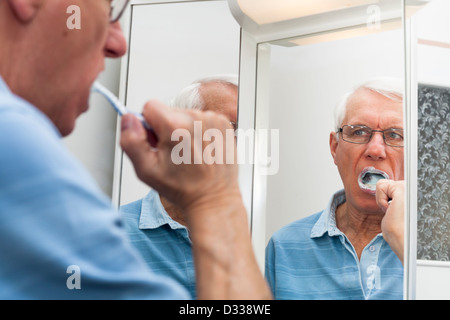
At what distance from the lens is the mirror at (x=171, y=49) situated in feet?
3.71

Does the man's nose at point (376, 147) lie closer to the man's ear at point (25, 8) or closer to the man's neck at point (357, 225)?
the man's neck at point (357, 225)

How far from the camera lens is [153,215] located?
1.06 meters

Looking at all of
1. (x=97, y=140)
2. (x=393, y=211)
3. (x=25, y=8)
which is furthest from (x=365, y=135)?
(x=25, y=8)

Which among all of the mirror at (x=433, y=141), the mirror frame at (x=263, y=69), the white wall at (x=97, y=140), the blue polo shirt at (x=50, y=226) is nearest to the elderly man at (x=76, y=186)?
the blue polo shirt at (x=50, y=226)

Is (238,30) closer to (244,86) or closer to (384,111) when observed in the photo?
(244,86)

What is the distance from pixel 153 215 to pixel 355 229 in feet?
1.17

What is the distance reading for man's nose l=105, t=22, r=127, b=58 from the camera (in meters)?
0.47

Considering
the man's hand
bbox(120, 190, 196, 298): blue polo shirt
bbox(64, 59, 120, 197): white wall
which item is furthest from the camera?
bbox(64, 59, 120, 197): white wall

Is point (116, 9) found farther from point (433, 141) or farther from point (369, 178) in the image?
point (433, 141)

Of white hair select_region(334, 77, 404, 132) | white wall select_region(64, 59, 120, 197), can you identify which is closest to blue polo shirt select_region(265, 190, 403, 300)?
white hair select_region(334, 77, 404, 132)

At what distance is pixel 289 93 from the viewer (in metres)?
1.02

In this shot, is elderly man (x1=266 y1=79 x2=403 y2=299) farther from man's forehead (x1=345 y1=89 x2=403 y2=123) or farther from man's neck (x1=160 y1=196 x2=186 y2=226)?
man's neck (x1=160 y1=196 x2=186 y2=226)

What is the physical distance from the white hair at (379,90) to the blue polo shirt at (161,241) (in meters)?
0.33
